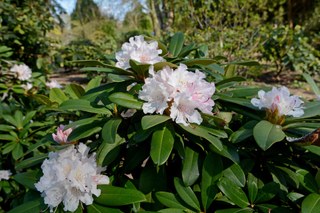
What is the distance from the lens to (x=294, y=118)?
2.96ft

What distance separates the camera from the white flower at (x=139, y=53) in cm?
100

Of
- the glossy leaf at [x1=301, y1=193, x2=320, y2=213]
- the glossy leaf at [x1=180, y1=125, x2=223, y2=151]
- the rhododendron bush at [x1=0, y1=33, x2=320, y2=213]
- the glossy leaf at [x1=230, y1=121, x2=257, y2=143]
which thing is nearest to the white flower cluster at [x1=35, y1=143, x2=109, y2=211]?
the rhododendron bush at [x1=0, y1=33, x2=320, y2=213]

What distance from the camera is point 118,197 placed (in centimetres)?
83

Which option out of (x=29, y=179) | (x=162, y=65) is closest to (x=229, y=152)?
(x=162, y=65)

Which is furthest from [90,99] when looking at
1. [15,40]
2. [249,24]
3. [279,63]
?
[279,63]

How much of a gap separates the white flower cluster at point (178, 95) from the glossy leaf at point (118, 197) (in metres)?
0.21

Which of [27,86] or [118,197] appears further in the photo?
[27,86]

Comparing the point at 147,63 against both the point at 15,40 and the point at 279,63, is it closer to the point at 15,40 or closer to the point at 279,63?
the point at 15,40

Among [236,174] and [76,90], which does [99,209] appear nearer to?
[236,174]

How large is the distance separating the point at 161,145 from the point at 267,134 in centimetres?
27

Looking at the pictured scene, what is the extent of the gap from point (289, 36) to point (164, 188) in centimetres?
678

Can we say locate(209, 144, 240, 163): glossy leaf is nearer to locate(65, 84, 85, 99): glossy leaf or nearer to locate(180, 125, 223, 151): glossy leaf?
locate(180, 125, 223, 151): glossy leaf

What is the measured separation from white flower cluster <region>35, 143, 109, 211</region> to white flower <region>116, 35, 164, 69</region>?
13.5 inches

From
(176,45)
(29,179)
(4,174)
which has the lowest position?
(4,174)
